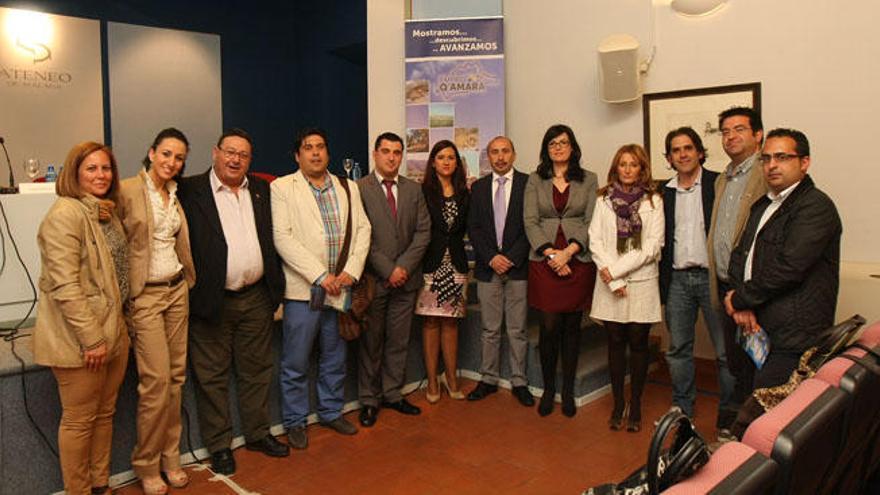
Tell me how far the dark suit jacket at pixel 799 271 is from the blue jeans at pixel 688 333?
2.33 feet

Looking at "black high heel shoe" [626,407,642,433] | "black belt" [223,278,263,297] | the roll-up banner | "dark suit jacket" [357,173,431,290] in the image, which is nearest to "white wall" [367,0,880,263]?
the roll-up banner

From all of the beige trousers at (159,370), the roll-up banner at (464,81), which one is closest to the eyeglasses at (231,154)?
the beige trousers at (159,370)

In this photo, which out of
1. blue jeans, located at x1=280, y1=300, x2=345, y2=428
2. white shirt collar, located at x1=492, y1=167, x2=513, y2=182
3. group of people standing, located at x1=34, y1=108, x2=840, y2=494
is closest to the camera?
group of people standing, located at x1=34, y1=108, x2=840, y2=494

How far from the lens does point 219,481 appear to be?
9.51 ft

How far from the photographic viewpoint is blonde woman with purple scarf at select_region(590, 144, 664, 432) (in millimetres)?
3348

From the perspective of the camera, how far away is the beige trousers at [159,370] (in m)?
2.66

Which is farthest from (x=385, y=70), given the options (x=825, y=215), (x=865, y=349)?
(x=865, y=349)

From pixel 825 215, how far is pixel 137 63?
602 centimetres

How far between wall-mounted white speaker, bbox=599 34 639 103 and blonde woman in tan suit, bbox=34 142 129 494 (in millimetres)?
3270

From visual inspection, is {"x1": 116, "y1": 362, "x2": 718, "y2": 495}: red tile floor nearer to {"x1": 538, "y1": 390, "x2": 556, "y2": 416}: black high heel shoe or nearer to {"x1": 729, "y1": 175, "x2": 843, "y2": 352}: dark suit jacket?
{"x1": 538, "y1": 390, "x2": 556, "y2": 416}: black high heel shoe

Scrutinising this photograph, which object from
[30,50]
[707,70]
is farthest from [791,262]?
[30,50]

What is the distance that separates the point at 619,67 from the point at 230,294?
304cm

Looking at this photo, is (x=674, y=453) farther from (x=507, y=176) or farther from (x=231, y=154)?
(x=507, y=176)

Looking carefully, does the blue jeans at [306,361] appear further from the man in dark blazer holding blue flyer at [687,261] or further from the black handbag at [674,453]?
the black handbag at [674,453]
